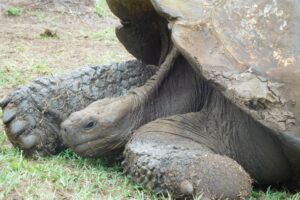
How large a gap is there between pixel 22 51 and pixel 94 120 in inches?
153

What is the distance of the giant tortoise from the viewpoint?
2625 millimetres

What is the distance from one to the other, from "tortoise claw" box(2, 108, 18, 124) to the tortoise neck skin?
34 cm

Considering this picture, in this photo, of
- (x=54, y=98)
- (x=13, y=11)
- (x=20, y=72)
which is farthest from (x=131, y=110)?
(x=13, y=11)

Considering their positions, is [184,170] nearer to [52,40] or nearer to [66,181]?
[66,181]

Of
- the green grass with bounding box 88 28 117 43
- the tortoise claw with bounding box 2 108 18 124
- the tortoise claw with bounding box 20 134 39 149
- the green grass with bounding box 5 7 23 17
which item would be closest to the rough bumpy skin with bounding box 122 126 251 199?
the tortoise claw with bounding box 20 134 39 149

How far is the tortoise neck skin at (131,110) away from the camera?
3.15m

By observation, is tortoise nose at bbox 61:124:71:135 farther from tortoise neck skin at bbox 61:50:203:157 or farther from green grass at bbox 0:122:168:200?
green grass at bbox 0:122:168:200

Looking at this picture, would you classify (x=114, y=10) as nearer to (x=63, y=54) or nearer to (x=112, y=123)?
(x=112, y=123)

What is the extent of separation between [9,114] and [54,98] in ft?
0.97

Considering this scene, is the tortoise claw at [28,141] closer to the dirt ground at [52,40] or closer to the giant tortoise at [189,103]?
the giant tortoise at [189,103]

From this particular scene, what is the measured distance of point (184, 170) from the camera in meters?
2.63

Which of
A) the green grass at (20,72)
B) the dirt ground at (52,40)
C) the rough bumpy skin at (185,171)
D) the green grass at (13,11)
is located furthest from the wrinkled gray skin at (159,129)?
the green grass at (13,11)

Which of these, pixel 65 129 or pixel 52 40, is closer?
pixel 65 129

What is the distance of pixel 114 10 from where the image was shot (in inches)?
143
